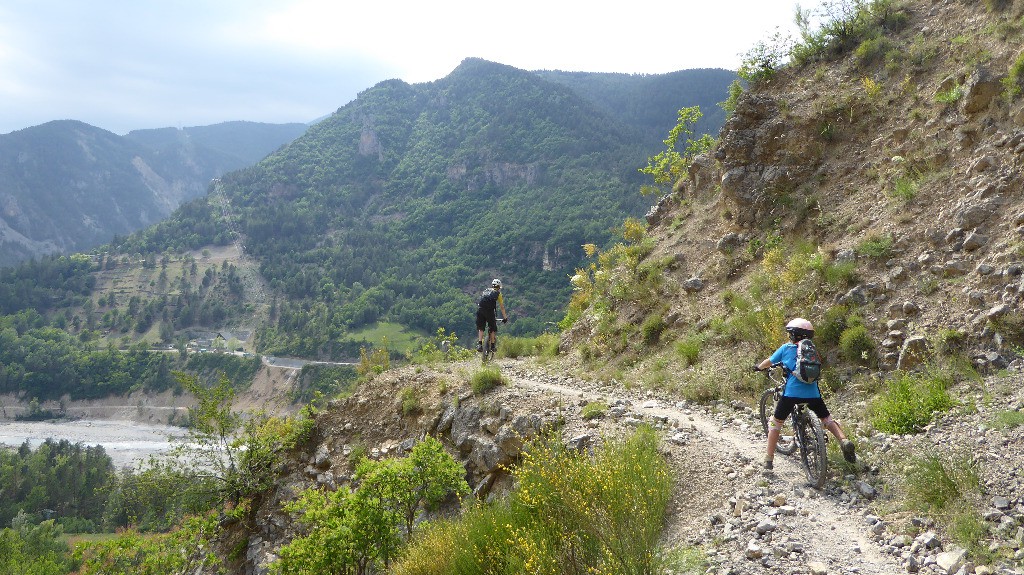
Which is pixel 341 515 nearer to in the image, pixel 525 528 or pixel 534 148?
pixel 525 528

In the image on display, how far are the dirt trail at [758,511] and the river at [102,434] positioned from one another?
11135cm

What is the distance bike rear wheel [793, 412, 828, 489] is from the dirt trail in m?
0.13

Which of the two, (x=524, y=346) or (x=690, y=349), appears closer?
(x=690, y=349)

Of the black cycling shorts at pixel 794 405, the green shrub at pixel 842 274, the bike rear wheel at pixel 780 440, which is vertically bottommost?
the bike rear wheel at pixel 780 440

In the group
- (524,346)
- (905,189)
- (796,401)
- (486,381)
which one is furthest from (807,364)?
(524,346)

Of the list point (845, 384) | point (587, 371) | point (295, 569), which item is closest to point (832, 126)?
point (845, 384)

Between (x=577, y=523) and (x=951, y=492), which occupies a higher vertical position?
(x=951, y=492)

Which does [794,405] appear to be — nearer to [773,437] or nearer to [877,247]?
[773,437]

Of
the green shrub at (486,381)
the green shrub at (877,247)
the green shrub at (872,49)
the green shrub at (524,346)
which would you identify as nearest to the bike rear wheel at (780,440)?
the green shrub at (877,247)

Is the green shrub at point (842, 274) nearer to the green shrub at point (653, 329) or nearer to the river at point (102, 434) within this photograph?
the green shrub at point (653, 329)

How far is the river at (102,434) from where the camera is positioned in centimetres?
9744

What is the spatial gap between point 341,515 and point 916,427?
7.35 metres

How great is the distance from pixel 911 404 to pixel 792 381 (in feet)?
5.72

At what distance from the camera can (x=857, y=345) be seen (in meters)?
8.09
